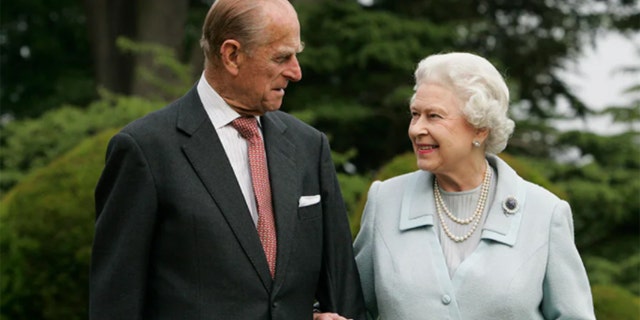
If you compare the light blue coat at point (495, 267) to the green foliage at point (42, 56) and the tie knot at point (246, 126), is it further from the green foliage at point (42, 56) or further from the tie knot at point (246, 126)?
the green foliage at point (42, 56)

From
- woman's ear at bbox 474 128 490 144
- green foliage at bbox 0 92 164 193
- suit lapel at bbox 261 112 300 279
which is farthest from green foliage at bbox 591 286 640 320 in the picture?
green foliage at bbox 0 92 164 193

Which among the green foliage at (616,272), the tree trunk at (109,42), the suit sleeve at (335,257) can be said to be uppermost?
the suit sleeve at (335,257)

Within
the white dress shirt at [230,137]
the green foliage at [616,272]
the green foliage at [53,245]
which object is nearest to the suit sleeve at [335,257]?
the white dress shirt at [230,137]

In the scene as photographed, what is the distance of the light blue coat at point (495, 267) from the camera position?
147 inches

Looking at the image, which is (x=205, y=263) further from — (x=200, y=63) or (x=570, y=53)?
(x=570, y=53)

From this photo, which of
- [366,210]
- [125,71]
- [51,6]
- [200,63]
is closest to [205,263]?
[366,210]

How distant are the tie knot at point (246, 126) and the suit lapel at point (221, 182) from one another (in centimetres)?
9

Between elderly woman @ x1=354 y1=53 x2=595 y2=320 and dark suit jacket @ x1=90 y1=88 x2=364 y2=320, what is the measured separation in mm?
403

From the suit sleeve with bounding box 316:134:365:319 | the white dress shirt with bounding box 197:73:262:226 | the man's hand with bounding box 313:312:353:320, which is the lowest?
the man's hand with bounding box 313:312:353:320

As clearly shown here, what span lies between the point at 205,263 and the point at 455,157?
36.9 inches

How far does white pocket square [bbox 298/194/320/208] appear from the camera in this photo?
3.66 meters

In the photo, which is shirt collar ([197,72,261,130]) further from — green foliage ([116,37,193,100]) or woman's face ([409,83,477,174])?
green foliage ([116,37,193,100])

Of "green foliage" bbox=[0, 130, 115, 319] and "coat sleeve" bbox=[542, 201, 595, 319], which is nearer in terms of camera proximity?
"coat sleeve" bbox=[542, 201, 595, 319]

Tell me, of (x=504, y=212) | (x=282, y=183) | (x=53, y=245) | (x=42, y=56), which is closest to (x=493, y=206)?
(x=504, y=212)
